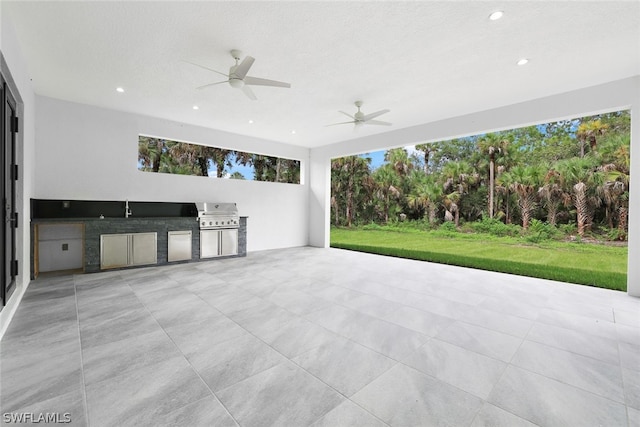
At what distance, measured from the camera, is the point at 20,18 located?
2887 mm

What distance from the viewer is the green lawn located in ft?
18.0

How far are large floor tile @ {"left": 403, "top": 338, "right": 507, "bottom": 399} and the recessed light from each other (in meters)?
3.18

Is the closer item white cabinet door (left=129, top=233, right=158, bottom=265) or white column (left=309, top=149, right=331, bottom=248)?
white cabinet door (left=129, top=233, right=158, bottom=265)

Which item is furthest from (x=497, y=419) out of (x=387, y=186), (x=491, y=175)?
(x=387, y=186)

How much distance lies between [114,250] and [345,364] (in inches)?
198

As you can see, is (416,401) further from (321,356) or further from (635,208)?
(635,208)

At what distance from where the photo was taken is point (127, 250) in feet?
17.3

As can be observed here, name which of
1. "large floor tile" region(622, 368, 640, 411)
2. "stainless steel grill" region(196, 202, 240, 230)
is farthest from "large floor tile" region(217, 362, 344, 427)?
"stainless steel grill" region(196, 202, 240, 230)

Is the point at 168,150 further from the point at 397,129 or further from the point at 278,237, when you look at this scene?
the point at 397,129

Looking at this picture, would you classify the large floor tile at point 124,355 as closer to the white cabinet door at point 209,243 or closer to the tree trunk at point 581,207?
the white cabinet door at point 209,243

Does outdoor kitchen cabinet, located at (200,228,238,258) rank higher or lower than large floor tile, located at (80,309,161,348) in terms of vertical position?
higher

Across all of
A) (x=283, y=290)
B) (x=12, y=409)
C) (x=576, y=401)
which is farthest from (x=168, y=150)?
(x=576, y=401)

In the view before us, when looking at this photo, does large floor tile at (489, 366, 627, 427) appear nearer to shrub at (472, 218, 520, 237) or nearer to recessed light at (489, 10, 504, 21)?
recessed light at (489, 10, 504, 21)

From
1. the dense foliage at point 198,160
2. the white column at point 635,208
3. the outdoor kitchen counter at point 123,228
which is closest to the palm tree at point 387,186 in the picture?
the dense foliage at point 198,160
